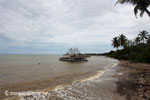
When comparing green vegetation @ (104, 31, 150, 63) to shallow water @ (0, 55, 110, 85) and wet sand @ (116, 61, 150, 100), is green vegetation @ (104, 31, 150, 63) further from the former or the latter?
wet sand @ (116, 61, 150, 100)

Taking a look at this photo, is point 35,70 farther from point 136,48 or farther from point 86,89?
point 136,48

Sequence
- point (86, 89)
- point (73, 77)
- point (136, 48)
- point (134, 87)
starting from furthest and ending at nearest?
point (136, 48) < point (73, 77) < point (134, 87) < point (86, 89)

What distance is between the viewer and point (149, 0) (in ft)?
36.5

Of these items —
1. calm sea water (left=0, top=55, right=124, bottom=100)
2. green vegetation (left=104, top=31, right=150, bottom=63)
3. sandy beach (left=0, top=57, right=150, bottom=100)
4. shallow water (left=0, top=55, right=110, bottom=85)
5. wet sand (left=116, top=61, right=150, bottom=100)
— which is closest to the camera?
wet sand (left=116, top=61, right=150, bottom=100)

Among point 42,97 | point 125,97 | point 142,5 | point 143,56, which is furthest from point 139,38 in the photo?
point 42,97

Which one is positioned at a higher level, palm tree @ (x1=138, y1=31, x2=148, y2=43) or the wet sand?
palm tree @ (x1=138, y1=31, x2=148, y2=43)

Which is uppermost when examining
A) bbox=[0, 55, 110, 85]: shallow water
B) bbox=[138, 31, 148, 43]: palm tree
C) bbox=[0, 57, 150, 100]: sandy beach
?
bbox=[138, 31, 148, 43]: palm tree

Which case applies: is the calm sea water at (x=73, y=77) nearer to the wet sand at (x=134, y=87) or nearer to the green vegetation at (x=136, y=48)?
the wet sand at (x=134, y=87)

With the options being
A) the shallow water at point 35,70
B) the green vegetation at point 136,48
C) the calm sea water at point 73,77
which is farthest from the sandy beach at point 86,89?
the green vegetation at point 136,48

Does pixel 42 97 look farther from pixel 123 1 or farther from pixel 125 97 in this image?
pixel 123 1

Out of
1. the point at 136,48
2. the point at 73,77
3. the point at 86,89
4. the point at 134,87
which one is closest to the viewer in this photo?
the point at 86,89

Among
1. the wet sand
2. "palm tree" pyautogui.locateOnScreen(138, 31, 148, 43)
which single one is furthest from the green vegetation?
the wet sand

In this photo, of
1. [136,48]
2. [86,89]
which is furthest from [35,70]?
[136,48]

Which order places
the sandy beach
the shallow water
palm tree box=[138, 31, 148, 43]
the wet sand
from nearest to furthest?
1. the wet sand
2. the sandy beach
3. the shallow water
4. palm tree box=[138, 31, 148, 43]
